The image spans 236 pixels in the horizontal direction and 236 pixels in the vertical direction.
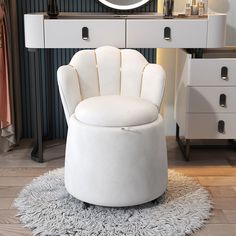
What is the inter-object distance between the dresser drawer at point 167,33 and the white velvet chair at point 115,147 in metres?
0.34

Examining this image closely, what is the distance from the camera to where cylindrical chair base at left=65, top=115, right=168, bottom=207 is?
198 cm

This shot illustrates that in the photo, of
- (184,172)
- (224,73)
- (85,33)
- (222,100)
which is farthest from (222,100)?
(85,33)

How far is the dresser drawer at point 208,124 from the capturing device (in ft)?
8.75

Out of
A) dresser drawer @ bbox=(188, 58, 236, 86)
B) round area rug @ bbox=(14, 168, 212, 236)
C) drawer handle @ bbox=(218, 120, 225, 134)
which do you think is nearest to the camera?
round area rug @ bbox=(14, 168, 212, 236)

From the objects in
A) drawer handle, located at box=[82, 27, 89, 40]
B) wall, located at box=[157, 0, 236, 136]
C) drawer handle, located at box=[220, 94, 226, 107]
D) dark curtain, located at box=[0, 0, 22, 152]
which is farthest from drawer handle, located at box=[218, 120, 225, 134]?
dark curtain, located at box=[0, 0, 22, 152]

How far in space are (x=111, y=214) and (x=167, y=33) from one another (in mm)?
1042

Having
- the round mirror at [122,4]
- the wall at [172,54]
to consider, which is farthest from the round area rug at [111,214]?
the round mirror at [122,4]

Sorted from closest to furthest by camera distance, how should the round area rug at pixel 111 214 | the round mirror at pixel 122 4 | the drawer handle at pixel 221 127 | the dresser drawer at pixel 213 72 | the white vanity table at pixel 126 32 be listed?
the round area rug at pixel 111 214, the white vanity table at pixel 126 32, the dresser drawer at pixel 213 72, the drawer handle at pixel 221 127, the round mirror at pixel 122 4

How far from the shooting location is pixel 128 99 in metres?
Result: 2.18

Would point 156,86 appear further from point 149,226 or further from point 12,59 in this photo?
point 12,59

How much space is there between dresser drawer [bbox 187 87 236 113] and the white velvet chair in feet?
1.56

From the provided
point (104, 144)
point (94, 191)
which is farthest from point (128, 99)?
point (94, 191)

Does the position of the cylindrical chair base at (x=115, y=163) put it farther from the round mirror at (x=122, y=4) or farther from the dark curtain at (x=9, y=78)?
the round mirror at (x=122, y=4)

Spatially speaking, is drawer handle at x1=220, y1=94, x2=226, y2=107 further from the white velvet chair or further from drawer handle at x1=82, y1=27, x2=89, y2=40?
drawer handle at x1=82, y1=27, x2=89, y2=40
